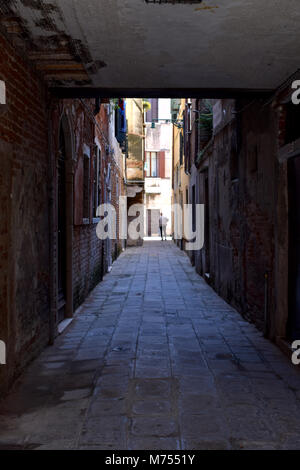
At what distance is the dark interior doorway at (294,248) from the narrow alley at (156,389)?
15.8 inches

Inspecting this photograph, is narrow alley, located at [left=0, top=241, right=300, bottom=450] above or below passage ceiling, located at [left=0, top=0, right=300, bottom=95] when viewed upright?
below

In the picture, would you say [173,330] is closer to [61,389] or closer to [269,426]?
[61,389]

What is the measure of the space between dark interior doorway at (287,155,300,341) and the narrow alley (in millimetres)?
401

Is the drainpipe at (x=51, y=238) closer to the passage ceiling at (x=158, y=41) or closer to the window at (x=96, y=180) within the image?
the passage ceiling at (x=158, y=41)

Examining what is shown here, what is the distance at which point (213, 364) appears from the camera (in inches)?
191

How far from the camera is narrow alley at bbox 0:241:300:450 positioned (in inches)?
125

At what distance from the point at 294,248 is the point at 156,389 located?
2.34 meters

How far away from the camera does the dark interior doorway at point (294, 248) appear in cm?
515

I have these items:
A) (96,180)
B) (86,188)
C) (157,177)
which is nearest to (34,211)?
(86,188)

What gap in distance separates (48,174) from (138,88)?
1531mm

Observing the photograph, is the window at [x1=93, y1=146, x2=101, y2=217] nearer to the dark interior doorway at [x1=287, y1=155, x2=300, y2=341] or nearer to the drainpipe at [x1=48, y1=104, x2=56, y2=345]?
the drainpipe at [x1=48, y1=104, x2=56, y2=345]

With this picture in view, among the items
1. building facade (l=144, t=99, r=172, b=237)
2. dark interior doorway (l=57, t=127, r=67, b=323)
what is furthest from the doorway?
building facade (l=144, t=99, r=172, b=237)

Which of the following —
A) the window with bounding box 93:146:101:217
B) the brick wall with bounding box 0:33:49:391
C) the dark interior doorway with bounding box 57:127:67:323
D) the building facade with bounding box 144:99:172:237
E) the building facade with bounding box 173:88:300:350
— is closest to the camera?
the brick wall with bounding box 0:33:49:391

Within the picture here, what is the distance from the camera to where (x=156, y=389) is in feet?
13.4
